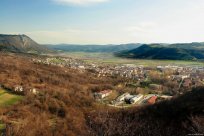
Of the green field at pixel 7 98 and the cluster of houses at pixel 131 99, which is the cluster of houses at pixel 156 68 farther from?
the green field at pixel 7 98

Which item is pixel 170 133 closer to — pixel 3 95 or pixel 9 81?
pixel 3 95

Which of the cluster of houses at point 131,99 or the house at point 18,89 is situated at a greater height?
the house at point 18,89

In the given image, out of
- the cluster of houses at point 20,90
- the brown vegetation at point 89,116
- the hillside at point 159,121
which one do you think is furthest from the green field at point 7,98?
the hillside at point 159,121

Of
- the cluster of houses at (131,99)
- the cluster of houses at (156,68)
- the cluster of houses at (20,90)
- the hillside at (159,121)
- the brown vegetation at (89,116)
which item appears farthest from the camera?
the cluster of houses at (156,68)

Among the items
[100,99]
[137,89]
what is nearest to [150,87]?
[137,89]

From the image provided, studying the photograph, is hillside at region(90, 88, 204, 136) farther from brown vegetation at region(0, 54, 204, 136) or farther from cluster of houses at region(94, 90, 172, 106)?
cluster of houses at region(94, 90, 172, 106)

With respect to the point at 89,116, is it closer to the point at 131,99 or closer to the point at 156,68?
the point at 131,99

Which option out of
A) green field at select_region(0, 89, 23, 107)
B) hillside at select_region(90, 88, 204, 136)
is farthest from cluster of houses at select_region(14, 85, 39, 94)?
hillside at select_region(90, 88, 204, 136)

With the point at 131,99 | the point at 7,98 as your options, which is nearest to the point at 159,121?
the point at 131,99
